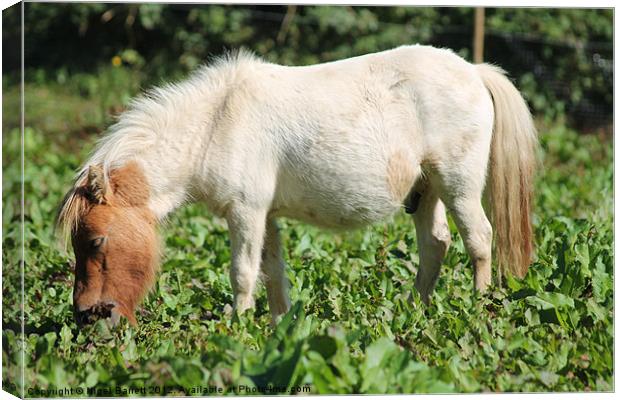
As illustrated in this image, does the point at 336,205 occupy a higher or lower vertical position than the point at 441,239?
higher

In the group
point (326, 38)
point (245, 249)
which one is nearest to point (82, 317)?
point (245, 249)

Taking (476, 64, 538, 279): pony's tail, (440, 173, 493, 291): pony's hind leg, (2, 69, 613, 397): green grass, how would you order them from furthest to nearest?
(476, 64, 538, 279): pony's tail < (440, 173, 493, 291): pony's hind leg < (2, 69, 613, 397): green grass

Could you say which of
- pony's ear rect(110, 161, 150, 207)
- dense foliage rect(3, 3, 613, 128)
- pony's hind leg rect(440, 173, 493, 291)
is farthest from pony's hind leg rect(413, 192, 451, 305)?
dense foliage rect(3, 3, 613, 128)

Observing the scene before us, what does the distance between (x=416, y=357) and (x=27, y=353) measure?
182 centimetres

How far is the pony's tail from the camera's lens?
5.87m

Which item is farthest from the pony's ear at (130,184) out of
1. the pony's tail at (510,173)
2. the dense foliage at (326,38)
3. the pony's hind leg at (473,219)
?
the dense foliage at (326,38)

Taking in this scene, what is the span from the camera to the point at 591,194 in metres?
9.05

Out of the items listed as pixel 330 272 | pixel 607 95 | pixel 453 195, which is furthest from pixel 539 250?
pixel 607 95

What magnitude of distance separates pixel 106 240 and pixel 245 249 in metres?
0.77

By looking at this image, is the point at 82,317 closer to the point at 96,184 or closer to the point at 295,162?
the point at 96,184

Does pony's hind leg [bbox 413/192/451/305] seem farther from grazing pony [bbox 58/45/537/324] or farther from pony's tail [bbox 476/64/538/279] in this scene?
pony's tail [bbox 476/64/538/279]

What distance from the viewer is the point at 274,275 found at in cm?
571

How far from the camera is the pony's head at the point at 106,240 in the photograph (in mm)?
5059

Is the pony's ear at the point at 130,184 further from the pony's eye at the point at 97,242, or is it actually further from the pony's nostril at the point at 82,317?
the pony's nostril at the point at 82,317
